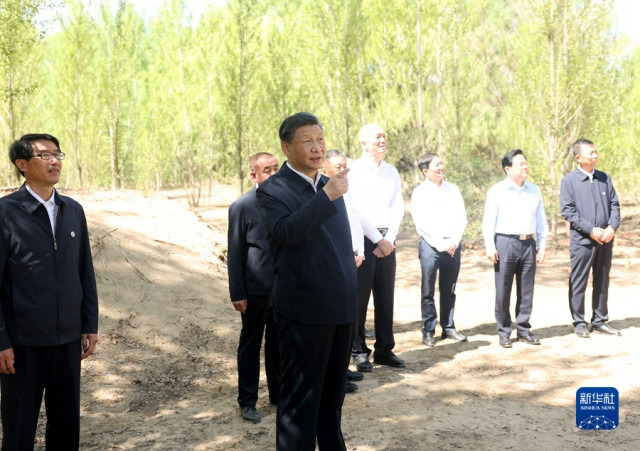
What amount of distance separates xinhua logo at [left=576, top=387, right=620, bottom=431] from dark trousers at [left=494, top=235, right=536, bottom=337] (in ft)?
6.86

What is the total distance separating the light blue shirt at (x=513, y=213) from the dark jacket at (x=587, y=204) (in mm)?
397

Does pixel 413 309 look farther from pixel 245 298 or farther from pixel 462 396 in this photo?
pixel 245 298

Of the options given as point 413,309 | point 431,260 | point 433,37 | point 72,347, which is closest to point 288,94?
point 433,37

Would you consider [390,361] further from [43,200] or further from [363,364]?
[43,200]

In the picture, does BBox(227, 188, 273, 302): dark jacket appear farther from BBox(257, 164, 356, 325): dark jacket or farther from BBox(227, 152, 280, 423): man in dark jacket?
BBox(257, 164, 356, 325): dark jacket

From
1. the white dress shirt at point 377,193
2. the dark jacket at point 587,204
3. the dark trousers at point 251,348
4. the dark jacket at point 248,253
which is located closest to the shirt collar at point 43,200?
the dark jacket at point 248,253

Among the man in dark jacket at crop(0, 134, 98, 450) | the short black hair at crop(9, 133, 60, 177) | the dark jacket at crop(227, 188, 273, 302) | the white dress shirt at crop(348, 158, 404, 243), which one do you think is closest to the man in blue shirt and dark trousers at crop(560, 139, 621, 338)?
the white dress shirt at crop(348, 158, 404, 243)

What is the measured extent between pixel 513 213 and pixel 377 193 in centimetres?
149

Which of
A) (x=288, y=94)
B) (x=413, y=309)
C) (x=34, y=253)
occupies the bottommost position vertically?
(x=413, y=309)

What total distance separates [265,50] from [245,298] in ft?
60.0

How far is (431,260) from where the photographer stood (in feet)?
21.0

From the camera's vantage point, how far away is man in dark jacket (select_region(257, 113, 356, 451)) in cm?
284

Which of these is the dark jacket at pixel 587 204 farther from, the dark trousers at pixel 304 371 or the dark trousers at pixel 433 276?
the dark trousers at pixel 304 371

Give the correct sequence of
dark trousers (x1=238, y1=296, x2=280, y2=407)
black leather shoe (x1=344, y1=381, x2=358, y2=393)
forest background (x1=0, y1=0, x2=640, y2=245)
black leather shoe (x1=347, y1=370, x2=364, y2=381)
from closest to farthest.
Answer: dark trousers (x1=238, y1=296, x2=280, y2=407) → black leather shoe (x1=344, y1=381, x2=358, y2=393) → black leather shoe (x1=347, y1=370, x2=364, y2=381) → forest background (x1=0, y1=0, x2=640, y2=245)
